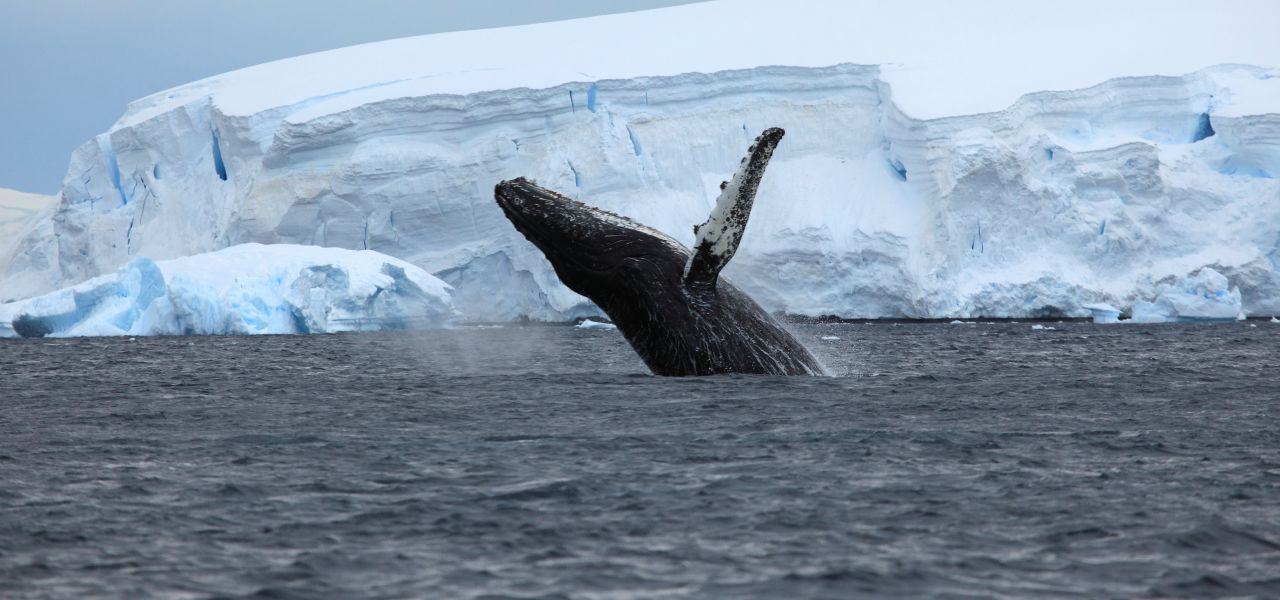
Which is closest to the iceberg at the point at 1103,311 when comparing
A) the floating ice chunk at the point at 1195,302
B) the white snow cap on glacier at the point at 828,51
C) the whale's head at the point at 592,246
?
the floating ice chunk at the point at 1195,302

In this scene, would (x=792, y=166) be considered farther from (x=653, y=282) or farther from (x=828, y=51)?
(x=653, y=282)

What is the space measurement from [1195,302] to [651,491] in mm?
29711

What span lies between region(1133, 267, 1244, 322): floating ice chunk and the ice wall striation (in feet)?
2.23

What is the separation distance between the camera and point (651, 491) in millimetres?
5434

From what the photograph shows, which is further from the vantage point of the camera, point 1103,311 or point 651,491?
point 1103,311

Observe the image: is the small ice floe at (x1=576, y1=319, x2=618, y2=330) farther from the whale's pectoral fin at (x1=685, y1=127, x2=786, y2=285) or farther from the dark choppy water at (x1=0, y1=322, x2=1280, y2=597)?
the whale's pectoral fin at (x1=685, y1=127, x2=786, y2=285)

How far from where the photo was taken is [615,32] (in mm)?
46344

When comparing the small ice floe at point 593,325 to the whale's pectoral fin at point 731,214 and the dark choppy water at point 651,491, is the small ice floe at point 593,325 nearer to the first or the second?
the dark choppy water at point 651,491

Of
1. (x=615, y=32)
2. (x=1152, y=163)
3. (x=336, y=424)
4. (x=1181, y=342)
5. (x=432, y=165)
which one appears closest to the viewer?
(x=336, y=424)

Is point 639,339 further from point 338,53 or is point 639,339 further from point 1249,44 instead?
point 338,53

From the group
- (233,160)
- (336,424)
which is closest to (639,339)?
(336,424)

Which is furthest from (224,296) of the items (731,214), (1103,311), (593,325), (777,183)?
(731,214)

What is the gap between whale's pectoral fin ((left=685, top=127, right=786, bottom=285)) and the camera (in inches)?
297

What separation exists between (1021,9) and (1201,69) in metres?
11.5
